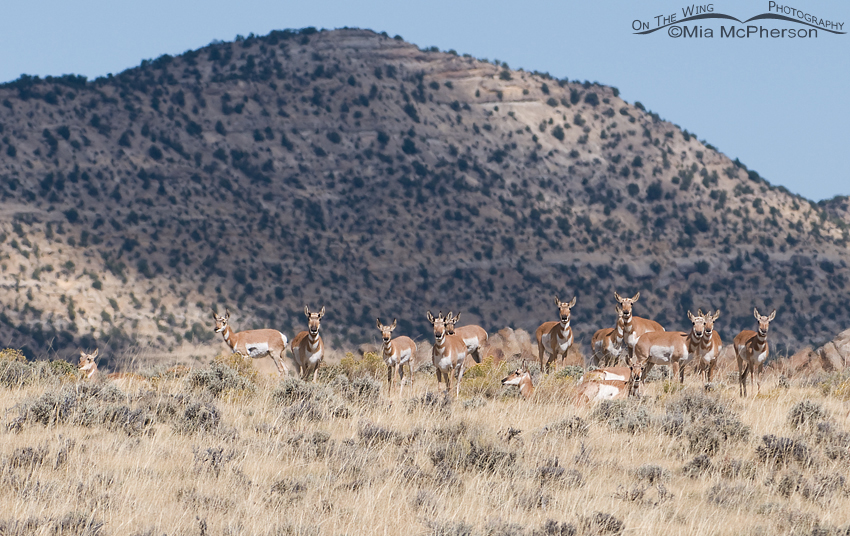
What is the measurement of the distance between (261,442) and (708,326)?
9.64 meters

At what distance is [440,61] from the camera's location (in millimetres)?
152250

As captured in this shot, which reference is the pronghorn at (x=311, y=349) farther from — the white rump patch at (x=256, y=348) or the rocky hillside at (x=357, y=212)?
the rocky hillside at (x=357, y=212)

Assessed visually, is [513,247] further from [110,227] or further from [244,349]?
[244,349]

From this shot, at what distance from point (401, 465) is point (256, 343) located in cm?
1251

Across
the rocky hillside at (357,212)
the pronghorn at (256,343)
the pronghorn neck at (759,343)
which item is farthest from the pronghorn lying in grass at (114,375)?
the rocky hillside at (357,212)

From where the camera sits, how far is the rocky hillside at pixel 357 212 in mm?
81750

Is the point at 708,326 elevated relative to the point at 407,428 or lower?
elevated

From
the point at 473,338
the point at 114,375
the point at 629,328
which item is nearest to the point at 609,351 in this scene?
the point at 629,328

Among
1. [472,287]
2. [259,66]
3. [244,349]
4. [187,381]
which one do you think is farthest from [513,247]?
[187,381]

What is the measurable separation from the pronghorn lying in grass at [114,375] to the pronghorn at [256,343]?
13.7ft

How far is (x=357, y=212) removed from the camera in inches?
4097

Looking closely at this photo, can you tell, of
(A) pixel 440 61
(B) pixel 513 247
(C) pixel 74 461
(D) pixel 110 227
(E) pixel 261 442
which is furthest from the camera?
(A) pixel 440 61

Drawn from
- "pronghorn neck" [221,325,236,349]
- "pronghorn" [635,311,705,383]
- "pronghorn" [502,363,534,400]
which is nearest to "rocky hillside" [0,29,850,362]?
"pronghorn neck" [221,325,236,349]

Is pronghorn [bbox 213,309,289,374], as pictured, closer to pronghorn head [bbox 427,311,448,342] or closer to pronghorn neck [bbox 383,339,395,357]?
pronghorn neck [bbox 383,339,395,357]
